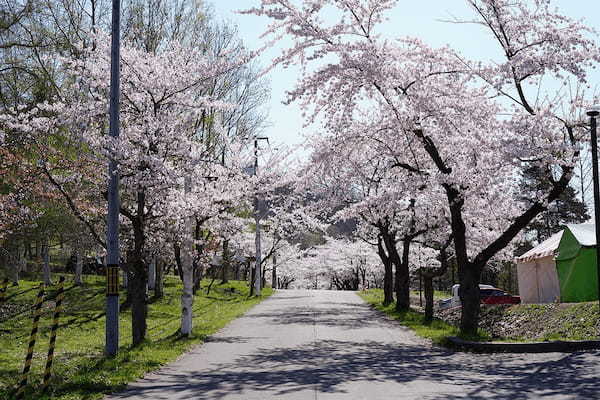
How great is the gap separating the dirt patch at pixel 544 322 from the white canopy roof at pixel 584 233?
2.64 m

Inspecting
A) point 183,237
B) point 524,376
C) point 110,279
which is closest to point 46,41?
point 183,237

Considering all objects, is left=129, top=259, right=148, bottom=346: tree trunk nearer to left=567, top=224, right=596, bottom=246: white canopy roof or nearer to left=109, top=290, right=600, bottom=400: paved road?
left=109, top=290, right=600, bottom=400: paved road

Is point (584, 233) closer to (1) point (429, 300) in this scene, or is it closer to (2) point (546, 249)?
(2) point (546, 249)

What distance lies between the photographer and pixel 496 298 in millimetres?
35062

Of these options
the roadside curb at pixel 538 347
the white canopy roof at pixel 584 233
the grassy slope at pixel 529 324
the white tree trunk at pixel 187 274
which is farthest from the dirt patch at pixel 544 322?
the white tree trunk at pixel 187 274

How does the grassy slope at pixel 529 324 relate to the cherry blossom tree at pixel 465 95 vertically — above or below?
below

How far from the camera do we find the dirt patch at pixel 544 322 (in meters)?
17.1

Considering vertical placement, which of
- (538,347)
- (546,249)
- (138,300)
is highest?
(546,249)

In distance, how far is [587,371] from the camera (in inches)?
423

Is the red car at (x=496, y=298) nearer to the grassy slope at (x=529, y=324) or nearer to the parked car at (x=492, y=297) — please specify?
the parked car at (x=492, y=297)

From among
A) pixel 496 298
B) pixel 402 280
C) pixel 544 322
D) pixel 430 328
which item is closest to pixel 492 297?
pixel 496 298

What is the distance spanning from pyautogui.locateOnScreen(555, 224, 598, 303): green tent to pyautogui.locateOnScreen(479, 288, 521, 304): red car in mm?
9848

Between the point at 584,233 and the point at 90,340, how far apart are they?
59.0ft

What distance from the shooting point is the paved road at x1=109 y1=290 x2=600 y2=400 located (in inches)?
362
